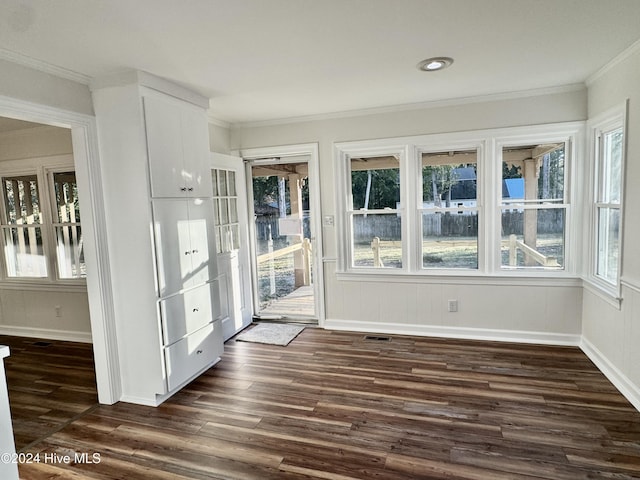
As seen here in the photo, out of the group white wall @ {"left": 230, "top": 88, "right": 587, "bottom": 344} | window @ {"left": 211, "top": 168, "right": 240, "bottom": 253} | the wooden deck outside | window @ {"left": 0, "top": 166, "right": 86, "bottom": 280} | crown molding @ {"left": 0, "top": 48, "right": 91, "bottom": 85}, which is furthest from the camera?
the wooden deck outside

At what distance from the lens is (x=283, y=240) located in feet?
15.9

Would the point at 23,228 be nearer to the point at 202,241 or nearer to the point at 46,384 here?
the point at 46,384

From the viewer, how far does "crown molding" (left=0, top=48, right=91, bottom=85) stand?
2311 millimetres

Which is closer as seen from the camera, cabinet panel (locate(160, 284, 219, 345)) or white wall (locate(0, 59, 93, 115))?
white wall (locate(0, 59, 93, 115))

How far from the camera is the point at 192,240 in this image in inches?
128

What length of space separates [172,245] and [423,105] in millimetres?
2813

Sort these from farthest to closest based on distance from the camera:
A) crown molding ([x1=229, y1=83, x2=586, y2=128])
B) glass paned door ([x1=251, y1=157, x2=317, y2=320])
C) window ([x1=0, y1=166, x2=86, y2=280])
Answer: glass paned door ([x1=251, y1=157, x2=317, y2=320])
window ([x1=0, y1=166, x2=86, y2=280])
crown molding ([x1=229, y1=83, x2=586, y2=128])

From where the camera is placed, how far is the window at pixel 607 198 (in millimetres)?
3014

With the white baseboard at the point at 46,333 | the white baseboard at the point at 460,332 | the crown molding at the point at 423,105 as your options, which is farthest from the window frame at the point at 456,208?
the white baseboard at the point at 46,333

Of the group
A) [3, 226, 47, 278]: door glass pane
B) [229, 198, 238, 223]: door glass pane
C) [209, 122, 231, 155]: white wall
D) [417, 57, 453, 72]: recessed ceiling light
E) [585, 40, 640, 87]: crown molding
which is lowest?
[3, 226, 47, 278]: door glass pane

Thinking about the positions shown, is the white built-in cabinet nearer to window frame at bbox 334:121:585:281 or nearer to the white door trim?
the white door trim

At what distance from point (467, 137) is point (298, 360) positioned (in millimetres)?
2787

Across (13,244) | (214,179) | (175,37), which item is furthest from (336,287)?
(13,244)

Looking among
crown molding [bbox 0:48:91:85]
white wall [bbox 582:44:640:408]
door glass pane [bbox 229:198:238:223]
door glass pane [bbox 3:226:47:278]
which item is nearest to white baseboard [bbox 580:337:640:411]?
white wall [bbox 582:44:640:408]
